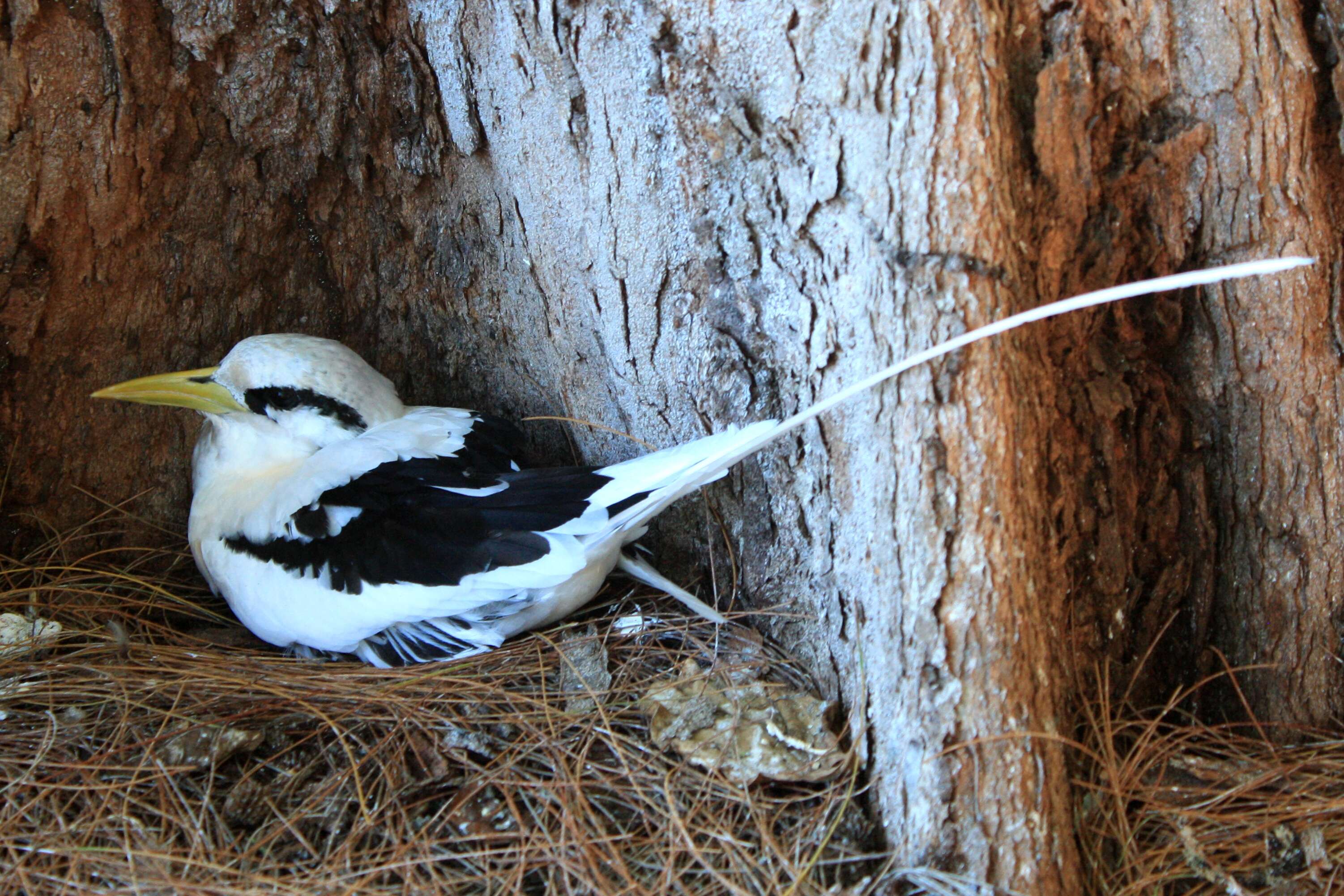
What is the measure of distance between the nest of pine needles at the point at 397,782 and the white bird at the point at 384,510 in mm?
106

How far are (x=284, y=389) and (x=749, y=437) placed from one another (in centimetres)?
129

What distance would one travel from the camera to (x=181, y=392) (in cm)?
244

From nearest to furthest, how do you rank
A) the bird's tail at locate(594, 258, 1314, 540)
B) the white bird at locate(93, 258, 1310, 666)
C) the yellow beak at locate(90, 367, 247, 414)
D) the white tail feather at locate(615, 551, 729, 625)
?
1. the bird's tail at locate(594, 258, 1314, 540)
2. the white bird at locate(93, 258, 1310, 666)
3. the white tail feather at locate(615, 551, 729, 625)
4. the yellow beak at locate(90, 367, 247, 414)

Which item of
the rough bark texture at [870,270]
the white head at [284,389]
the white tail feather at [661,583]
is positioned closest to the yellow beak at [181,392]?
the white head at [284,389]

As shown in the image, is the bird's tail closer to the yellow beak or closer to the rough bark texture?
the rough bark texture

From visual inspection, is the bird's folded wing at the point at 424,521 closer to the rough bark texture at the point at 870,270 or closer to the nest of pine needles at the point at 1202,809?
the rough bark texture at the point at 870,270

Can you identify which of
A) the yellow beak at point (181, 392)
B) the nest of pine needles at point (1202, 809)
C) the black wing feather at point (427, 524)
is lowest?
the nest of pine needles at point (1202, 809)

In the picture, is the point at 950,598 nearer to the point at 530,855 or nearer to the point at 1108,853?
the point at 1108,853

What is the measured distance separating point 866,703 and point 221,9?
7.04ft

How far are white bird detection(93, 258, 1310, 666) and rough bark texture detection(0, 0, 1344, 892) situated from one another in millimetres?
192

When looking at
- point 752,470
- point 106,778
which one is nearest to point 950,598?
point 752,470

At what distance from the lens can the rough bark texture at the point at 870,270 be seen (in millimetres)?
1632

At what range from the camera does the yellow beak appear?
2.43 m

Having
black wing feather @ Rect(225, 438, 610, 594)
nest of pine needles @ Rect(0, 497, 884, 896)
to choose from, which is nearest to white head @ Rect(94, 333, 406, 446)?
black wing feather @ Rect(225, 438, 610, 594)
